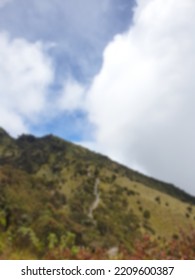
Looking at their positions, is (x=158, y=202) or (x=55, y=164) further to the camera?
(x=55, y=164)

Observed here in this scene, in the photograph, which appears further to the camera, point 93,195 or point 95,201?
point 93,195

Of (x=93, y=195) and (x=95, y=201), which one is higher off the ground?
(x=93, y=195)

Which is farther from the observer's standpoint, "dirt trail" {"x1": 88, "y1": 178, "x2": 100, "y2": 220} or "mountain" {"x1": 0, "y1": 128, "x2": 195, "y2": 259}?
"dirt trail" {"x1": 88, "y1": 178, "x2": 100, "y2": 220}

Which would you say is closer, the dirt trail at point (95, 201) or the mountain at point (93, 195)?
the mountain at point (93, 195)

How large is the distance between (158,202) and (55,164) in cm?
4222

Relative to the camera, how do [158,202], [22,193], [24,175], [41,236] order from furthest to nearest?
[158,202], [24,175], [22,193], [41,236]

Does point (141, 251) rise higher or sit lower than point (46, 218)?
lower

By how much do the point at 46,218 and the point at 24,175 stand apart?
2782 cm
